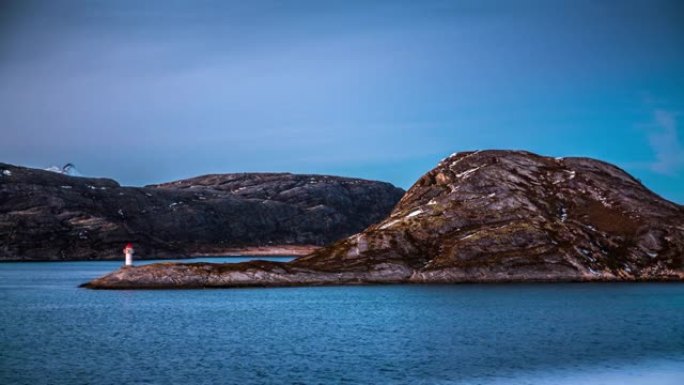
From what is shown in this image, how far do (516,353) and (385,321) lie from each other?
75.8 feet

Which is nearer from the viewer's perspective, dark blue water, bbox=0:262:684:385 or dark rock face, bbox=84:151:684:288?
dark blue water, bbox=0:262:684:385

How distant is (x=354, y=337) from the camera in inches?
2648

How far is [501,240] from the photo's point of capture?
126 metres

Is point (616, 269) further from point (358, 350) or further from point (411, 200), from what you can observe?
point (358, 350)

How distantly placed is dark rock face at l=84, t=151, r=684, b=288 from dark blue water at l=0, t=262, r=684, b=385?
6.05 m

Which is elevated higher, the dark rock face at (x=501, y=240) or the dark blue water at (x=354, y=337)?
the dark rock face at (x=501, y=240)

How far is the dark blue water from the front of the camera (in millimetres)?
49312

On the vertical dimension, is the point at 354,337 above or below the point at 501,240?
below

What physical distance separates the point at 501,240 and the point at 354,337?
62888 mm

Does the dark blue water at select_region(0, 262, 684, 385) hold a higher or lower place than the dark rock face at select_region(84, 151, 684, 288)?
lower

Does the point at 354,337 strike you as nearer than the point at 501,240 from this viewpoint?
Yes

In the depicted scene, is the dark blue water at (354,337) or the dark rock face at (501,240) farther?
the dark rock face at (501,240)

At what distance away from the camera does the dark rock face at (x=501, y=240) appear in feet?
395

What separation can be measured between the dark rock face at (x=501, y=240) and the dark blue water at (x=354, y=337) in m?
6.05
